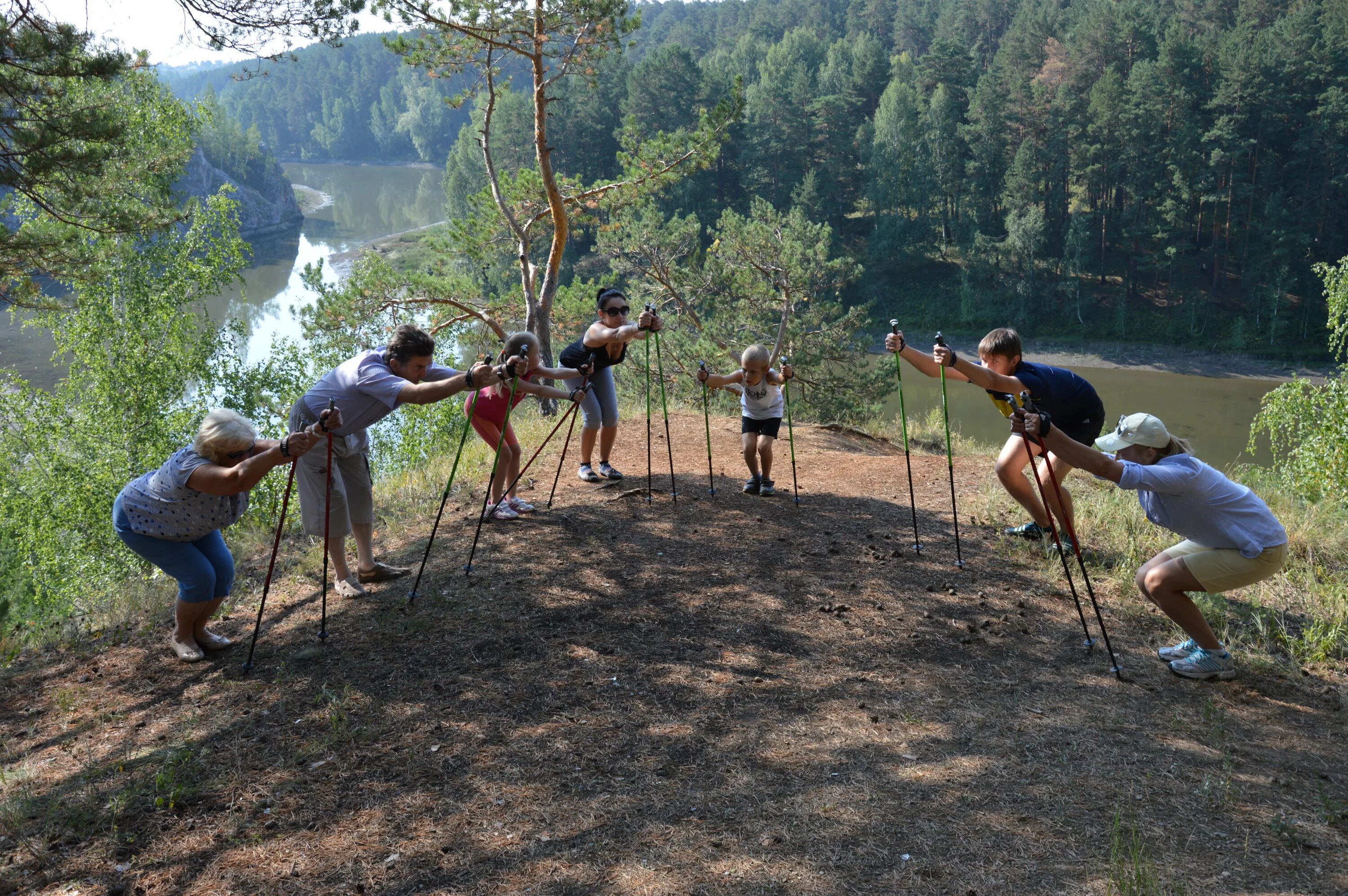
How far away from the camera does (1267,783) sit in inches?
159

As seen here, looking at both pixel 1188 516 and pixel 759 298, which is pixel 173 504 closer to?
pixel 1188 516

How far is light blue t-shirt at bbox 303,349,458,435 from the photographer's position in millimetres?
5438

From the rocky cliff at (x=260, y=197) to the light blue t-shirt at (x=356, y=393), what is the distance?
59.4 m

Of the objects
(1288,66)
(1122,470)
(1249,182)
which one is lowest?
(1122,470)

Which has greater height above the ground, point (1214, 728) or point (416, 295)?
point (416, 295)

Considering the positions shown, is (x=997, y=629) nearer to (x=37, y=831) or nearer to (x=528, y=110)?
(x=37, y=831)

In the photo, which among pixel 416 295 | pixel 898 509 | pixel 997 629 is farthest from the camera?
pixel 416 295

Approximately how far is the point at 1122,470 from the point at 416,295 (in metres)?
13.4

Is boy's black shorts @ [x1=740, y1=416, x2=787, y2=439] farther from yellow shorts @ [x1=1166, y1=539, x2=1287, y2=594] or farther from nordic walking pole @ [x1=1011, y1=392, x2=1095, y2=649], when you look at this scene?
yellow shorts @ [x1=1166, y1=539, x2=1287, y2=594]

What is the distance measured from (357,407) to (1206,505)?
15.9ft

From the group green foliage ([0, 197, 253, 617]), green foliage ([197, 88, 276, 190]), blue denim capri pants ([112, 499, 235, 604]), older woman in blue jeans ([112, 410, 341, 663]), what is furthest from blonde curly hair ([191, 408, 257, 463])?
green foliage ([197, 88, 276, 190])

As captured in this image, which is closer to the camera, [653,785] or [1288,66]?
[653,785]

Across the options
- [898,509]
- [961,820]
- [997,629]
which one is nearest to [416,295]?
[898,509]

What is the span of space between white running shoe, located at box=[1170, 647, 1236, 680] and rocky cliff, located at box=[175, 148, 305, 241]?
62.8m
